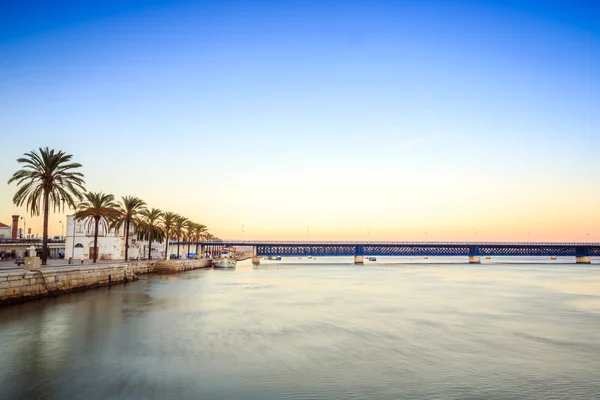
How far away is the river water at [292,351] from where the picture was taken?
54.4 feet

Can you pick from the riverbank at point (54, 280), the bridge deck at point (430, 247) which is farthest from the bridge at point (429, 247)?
the riverbank at point (54, 280)

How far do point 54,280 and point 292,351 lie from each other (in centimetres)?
2948

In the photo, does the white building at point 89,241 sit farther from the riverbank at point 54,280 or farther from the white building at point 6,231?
the white building at point 6,231

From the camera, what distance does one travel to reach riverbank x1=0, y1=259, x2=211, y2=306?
33.8 m

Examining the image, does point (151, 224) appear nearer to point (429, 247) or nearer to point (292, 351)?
point (292, 351)

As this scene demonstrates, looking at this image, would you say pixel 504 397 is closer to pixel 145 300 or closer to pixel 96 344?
pixel 96 344

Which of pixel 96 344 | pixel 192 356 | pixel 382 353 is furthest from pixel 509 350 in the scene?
pixel 96 344

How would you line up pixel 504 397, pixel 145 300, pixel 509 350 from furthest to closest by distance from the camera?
pixel 145 300 → pixel 509 350 → pixel 504 397

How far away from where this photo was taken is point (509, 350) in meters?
23.7

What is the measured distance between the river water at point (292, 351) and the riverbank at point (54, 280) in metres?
1.43

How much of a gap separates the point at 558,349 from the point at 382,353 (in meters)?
10.6

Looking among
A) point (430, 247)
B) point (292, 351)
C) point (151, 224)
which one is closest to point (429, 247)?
point (430, 247)

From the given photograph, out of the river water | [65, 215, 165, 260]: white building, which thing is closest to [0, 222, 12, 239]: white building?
[65, 215, 165, 260]: white building

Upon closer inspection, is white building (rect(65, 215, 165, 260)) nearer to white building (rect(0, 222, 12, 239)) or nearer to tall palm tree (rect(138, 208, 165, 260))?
tall palm tree (rect(138, 208, 165, 260))
